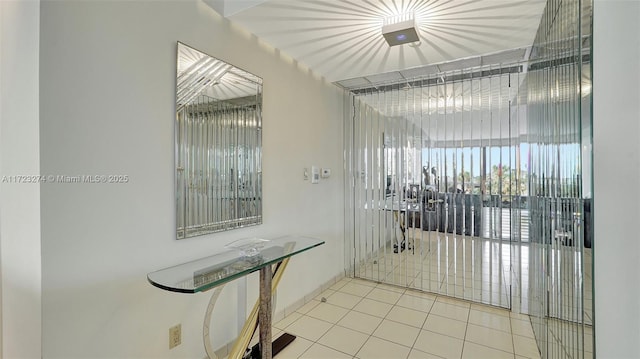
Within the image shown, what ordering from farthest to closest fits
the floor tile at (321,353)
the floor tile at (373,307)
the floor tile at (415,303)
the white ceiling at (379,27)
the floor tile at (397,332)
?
the floor tile at (415,303), the floor tile at (373,307), the floor tile at (397,332), the floor tile at (321,353), the white ceiling at (379,27)

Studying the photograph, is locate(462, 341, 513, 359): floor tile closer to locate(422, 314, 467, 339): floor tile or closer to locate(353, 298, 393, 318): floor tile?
locate(422, 314, 467, 339): floor tile

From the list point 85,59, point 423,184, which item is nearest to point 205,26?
point 85,59

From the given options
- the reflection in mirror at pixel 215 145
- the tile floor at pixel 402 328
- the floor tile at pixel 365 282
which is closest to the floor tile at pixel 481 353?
the tile floor at pixel 402 328

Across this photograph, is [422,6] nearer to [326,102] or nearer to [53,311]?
[326,102]

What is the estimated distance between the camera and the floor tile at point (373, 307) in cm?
284

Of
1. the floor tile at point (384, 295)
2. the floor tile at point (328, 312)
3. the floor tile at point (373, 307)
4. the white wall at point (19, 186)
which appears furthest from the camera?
the floor tile at point (384, 295)

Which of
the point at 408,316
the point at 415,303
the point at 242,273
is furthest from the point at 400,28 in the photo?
the point at 415,303

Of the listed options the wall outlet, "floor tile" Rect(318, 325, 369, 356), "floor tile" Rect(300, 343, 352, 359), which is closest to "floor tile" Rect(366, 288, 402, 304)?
"floor tile" Rect(318, 325, 369, 356)

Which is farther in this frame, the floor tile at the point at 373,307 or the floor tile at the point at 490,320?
the floor tile at the point at 373,307

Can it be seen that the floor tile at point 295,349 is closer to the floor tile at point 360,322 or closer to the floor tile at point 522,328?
the floor tile at point 360,322

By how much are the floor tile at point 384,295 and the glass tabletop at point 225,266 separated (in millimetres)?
1489

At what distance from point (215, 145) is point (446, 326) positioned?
2591mm

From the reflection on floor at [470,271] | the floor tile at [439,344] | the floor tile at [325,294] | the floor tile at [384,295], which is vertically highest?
the reflection on floor at [470,271]
